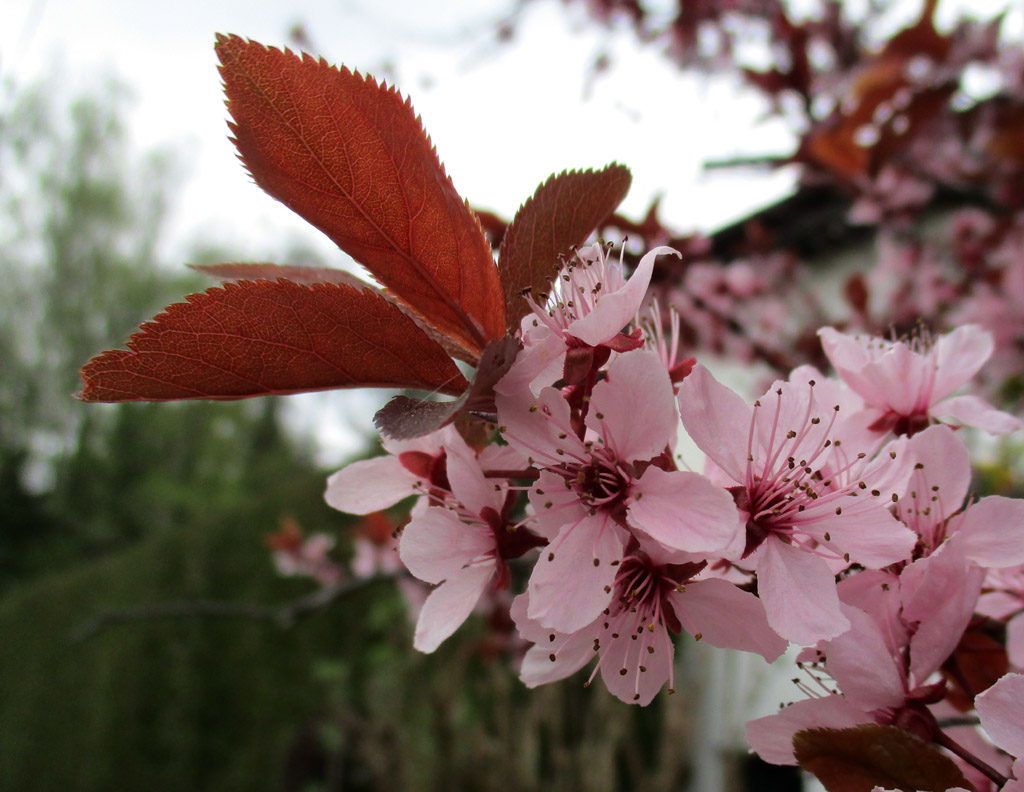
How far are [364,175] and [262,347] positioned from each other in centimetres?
13

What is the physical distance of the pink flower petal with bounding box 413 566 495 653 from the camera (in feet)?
1.68

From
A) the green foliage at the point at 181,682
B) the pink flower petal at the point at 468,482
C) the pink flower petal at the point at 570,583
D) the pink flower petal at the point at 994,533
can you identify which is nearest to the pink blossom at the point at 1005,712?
the pink flower petal at the point at 994,533

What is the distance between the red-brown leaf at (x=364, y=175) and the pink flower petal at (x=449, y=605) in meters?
0.17

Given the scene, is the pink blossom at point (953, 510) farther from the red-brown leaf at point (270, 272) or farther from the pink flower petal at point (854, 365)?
the red-brown leaf at point (270, 272)

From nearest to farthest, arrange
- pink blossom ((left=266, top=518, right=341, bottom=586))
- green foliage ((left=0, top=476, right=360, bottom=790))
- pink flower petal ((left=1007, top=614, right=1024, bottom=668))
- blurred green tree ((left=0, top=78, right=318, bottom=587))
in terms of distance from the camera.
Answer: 1. pink flower petal ((left=1007, top=614, right=1024, bottom=668))
2. pink blossom ((left=266, top=518, right=341, bottom=586))
3. green foliage ((left=0, top=476, right=360, bottom=790))
4. blurred green tree ((left=0, top=78, right=318, bottom=587))

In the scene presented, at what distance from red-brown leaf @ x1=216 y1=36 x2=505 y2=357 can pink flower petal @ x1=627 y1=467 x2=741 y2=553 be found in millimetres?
165

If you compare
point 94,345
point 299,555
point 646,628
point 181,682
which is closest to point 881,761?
point 646,628

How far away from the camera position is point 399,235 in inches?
18.8

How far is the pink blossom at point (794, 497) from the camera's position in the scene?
0.43 metres

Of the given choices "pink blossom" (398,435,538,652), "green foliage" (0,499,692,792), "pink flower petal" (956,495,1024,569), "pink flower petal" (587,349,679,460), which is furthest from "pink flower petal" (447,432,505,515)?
"green foliage" (0,499,692,792)

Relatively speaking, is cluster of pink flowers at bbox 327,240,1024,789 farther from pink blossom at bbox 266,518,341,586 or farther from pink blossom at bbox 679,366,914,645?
pink blossom at bbox 266,518,341,586

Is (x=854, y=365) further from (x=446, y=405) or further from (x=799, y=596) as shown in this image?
(x=446, y=405)

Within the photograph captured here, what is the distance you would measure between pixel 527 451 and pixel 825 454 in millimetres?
219

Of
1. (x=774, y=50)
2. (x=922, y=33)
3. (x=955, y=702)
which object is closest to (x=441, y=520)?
(x=955, y=702)
